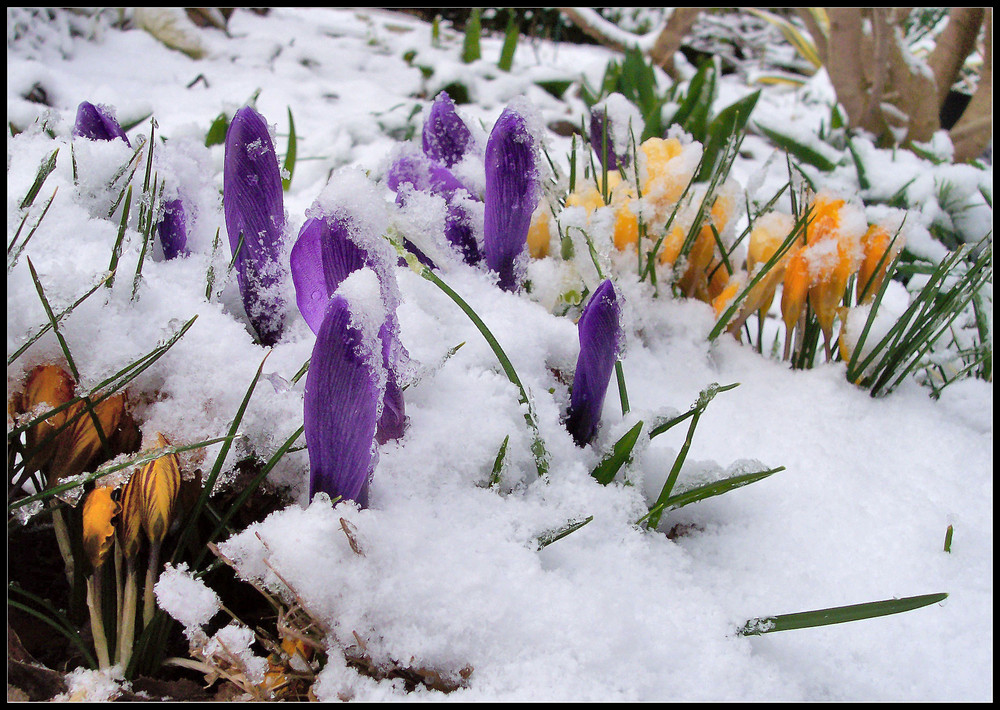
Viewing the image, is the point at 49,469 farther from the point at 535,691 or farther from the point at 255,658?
the point at 535,691

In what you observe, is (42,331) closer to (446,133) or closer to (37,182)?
(37,182)

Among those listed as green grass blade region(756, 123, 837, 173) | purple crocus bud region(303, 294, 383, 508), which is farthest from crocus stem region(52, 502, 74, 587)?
green grass blade region(756, 123, 837, 173)

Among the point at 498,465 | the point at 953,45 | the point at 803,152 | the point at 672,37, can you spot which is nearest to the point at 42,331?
the point at 498,465

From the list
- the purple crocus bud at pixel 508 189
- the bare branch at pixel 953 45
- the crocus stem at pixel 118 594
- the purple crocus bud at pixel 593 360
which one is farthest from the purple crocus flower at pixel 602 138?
the bare branch at pixel 953 45

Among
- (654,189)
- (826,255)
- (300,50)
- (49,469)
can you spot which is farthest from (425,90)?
(49,469)

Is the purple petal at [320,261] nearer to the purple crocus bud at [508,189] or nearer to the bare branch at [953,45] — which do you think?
the purple crocus bud at [508,189]

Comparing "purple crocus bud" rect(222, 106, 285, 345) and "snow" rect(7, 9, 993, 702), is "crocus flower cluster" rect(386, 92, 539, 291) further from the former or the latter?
"purple crocus bud" rect(222, 106, 285, 345)
